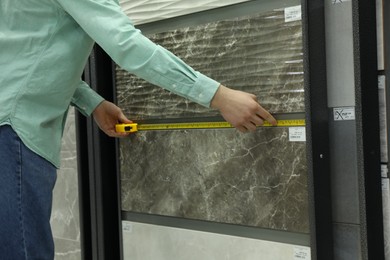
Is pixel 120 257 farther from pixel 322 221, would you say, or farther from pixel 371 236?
pixel 371 236

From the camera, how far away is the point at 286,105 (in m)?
1.57

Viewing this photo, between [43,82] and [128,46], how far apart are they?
249 mm

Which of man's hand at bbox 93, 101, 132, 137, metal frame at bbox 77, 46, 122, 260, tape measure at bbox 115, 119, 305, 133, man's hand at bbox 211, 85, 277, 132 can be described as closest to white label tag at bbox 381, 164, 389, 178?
tape measure at bbox 115, 119, 305, 133

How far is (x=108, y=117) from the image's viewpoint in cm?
192

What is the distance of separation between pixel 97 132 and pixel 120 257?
21.6 inches

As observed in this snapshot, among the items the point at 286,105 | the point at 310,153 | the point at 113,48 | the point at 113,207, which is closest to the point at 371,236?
the point at 310,153

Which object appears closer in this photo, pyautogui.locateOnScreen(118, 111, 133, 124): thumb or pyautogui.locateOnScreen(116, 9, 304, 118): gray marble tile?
pyautogui.locateOnScreen(116, 9, 304, 118): gray marble tile

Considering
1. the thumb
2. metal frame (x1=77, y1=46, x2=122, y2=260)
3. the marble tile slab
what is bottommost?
the marble tile slab

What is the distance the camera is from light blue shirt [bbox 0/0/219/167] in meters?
1.30

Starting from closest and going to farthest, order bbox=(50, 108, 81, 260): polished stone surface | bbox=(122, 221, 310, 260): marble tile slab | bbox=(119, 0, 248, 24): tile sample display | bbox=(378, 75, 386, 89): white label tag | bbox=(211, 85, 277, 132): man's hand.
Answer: bbox=(211, 85, 277, 132): man's hand → bbox=(378, 75, 386, 89): white label tag → bbox=(122, 221, 310, 260): marble tile slab → bbox=(119, 0, 248, 24): tile sample display → bbox=(50, 108, 81, 260): polished stone surface

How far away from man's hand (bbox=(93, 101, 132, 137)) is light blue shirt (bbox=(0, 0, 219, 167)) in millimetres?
476

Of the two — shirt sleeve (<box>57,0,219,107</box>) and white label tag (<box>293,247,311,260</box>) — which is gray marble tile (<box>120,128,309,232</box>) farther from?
shirt sleeve (<box>57,0,219,107</box>)

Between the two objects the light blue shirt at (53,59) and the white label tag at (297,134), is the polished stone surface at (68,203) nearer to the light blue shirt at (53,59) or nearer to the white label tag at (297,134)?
the light blue shirt at (53,59)

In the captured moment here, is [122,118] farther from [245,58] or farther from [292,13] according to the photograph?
[292,13]
